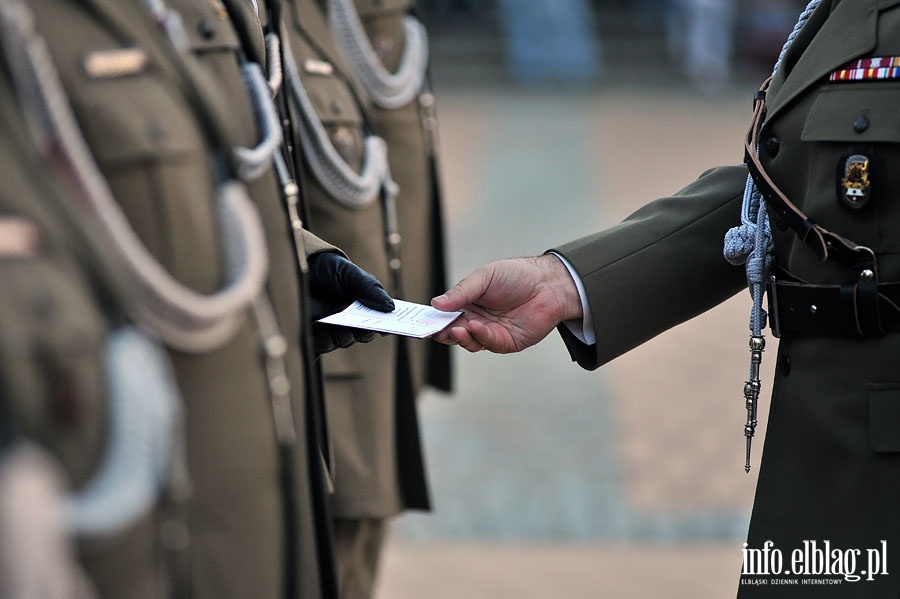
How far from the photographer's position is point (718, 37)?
1714 cm

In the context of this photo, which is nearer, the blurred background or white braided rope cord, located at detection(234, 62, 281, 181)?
white braided rope cord, located at detection(234, 62, 281, 181)

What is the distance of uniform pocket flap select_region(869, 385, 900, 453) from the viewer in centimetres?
201

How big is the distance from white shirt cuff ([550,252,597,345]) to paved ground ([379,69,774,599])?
1.81 meters

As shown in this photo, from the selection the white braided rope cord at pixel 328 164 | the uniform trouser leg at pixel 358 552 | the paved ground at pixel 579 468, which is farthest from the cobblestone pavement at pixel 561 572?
the white braided rope cord at pixel 328 164

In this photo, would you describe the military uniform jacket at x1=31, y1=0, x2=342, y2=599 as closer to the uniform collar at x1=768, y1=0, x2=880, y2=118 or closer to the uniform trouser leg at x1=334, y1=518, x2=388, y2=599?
the uniform collar at x1=768, y1=0, x2=880, y2=118

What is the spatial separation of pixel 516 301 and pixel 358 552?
1.06m

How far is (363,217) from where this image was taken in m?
3.22

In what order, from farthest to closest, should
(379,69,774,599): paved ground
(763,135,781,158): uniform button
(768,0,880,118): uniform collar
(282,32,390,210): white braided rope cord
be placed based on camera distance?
1. (379,69,774,599): paved ground
2. (282,32,390,210): white braided rope cord
3. (763,135,781,158): uniform button
4. (768,0,880,118): uniform collar

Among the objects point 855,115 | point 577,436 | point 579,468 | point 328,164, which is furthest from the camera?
point 577,436

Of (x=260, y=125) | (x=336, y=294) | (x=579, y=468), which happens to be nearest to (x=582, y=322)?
(x=336, y=294)

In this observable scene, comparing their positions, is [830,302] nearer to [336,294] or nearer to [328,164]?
[336,294]

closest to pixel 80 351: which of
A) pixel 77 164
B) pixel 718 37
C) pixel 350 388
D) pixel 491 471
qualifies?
pixel 77 164

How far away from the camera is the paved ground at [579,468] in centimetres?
425

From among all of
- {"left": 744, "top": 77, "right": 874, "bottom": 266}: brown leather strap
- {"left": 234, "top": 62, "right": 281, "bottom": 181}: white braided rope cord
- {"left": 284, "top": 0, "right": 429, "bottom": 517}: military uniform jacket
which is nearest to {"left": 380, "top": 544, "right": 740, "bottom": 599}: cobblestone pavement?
{"left": 284, "top": 0, "right": 429, "bottom": 517}: military uniform jacket
